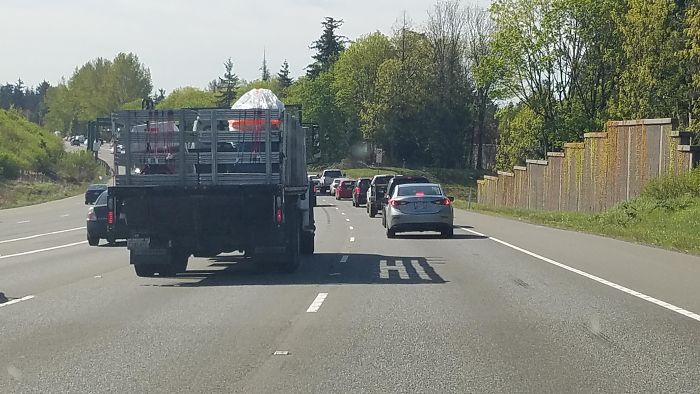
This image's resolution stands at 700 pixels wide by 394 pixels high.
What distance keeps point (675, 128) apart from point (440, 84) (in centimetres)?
6238

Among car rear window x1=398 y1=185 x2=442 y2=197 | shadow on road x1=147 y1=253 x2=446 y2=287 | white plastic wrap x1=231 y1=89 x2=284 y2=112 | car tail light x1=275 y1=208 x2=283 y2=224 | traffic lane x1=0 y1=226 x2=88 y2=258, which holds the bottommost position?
traffic lane x1=0 y1=226 x2=88 y2=258

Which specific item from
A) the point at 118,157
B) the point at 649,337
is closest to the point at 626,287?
the point at 649,337

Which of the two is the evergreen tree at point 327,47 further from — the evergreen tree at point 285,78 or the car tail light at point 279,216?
the car tail light at point 279,216

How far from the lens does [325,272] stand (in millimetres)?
19766

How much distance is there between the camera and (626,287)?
1658 cm

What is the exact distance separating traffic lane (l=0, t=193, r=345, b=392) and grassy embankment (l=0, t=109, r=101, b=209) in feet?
196

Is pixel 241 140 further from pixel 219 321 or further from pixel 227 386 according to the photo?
pixel 227 386

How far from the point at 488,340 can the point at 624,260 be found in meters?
11.3

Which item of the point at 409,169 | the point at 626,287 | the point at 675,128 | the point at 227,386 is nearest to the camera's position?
the point at 227,386

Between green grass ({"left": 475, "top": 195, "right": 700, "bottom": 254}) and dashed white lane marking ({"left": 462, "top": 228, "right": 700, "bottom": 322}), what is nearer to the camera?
dashed white lane marking ({"left": 462, "top": 228, "right": 700, "bottom": 322})

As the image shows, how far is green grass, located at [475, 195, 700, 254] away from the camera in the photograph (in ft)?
88.3

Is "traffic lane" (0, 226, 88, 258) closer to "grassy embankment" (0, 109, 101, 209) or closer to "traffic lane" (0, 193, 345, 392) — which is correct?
"traffic lane" (0, 193, 345, 392)

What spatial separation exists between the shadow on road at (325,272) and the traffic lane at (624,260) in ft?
10.1

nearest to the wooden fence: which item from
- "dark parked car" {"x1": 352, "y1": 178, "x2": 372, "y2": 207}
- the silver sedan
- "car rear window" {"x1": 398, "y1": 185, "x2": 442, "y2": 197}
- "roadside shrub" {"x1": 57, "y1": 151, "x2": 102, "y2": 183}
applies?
"dark parked car" {"x1": 352, "y1": 178, "x2": 372, "y2": 207}
